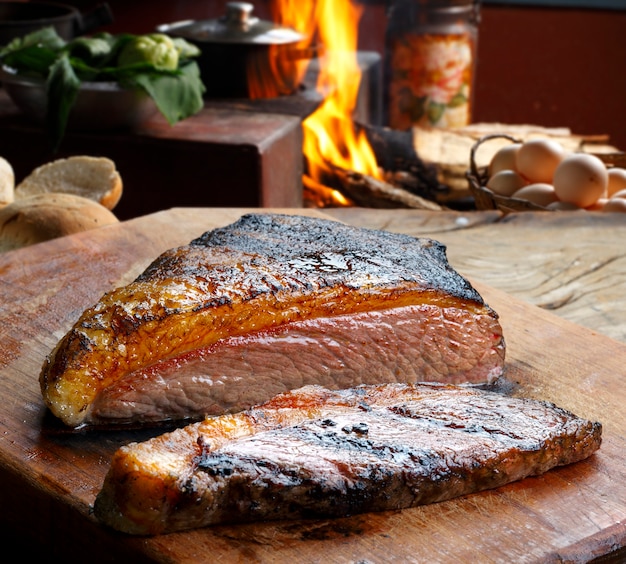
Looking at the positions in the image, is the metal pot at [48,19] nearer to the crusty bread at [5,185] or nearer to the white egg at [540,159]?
the crusty bread at [5,185]

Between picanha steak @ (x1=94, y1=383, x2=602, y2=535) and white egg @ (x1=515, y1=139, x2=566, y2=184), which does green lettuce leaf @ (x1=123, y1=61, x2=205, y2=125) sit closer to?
white egg @ (x1=515, y1=139, x2=566, y2=184)

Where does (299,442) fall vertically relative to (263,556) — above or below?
above

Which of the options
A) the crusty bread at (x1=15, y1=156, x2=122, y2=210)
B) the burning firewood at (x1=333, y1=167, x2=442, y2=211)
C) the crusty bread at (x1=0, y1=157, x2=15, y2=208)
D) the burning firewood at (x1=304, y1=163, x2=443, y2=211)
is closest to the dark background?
the burning firewood at (x1=304, y1=163, x2=443, y2=211)

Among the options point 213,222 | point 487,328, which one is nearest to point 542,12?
point 213,222

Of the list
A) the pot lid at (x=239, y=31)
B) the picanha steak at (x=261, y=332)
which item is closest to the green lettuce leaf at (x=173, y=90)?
the pot lid at (x=239, y=31)

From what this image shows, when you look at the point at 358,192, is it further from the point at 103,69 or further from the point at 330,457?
the point at 330,457

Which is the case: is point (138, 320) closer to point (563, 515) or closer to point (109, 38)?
point (563, 515)
